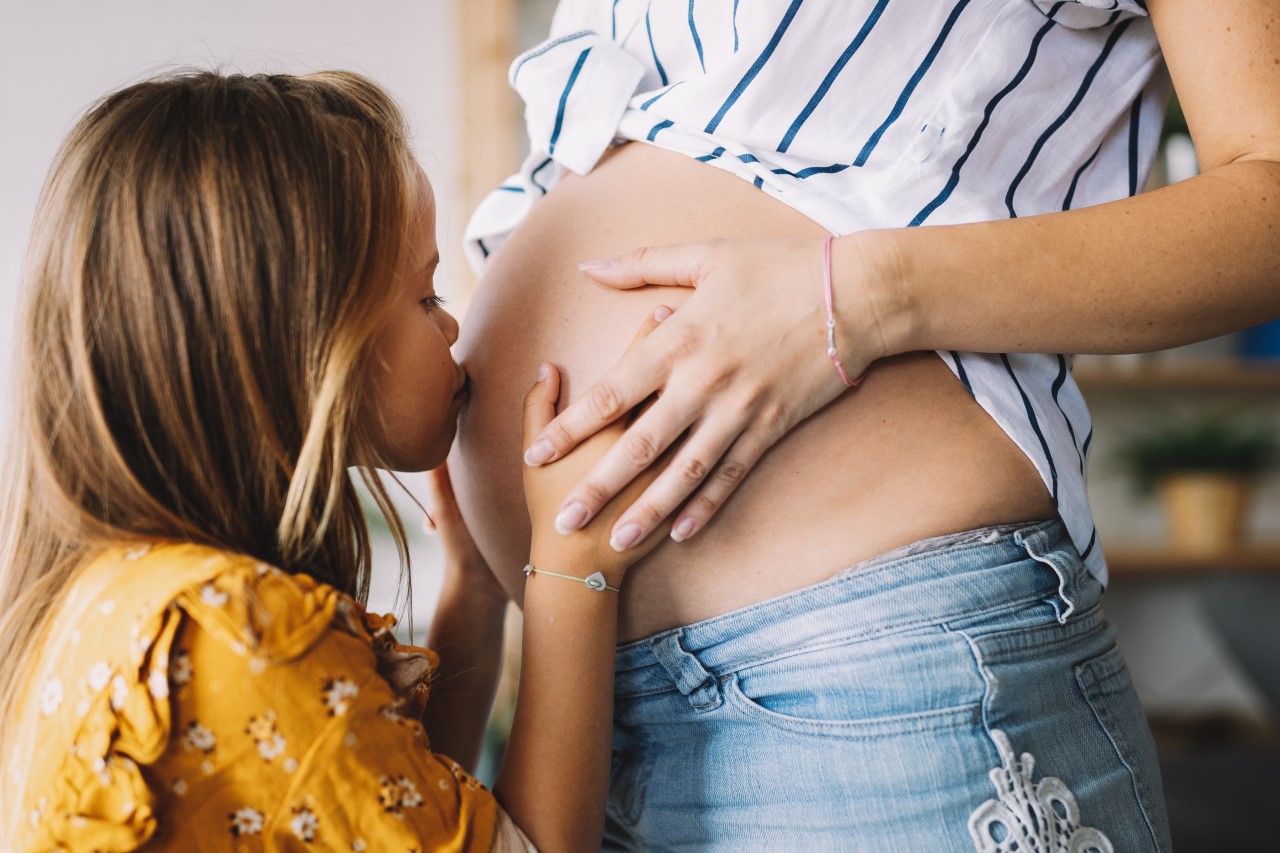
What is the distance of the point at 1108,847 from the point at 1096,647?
0.14 metres

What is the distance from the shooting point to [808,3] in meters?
0.73

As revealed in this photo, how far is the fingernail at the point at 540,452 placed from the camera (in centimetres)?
68

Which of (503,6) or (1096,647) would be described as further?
(503,6)

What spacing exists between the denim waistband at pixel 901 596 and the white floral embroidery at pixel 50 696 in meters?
0.39

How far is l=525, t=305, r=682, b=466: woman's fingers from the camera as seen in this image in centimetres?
Result: 65

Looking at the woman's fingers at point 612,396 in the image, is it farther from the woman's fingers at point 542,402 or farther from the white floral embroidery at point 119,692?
the white floral embroidery at point 119,692

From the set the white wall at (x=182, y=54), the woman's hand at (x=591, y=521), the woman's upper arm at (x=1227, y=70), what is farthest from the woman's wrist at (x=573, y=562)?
the white wall at (x=182, y=54)

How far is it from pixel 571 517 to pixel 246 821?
260 mm

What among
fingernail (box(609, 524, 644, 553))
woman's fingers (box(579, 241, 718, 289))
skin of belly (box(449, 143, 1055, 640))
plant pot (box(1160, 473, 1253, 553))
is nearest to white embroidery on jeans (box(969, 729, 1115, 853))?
skin of belly (box(449, 143, 1055, 640))

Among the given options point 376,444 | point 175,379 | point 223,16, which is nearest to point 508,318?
point 376,444

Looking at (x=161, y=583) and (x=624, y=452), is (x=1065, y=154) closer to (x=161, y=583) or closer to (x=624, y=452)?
(x=624, y=452)

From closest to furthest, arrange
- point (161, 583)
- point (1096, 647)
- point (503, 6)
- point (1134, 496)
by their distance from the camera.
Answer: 1. point (161, 583)
2. point (1096, 647)
3. point (503, 6)
4. point (1134, 496)

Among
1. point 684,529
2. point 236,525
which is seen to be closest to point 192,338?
A: point 236,525

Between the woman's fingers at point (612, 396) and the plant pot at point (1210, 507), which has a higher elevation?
the woman's fingers at point (612, 396)
